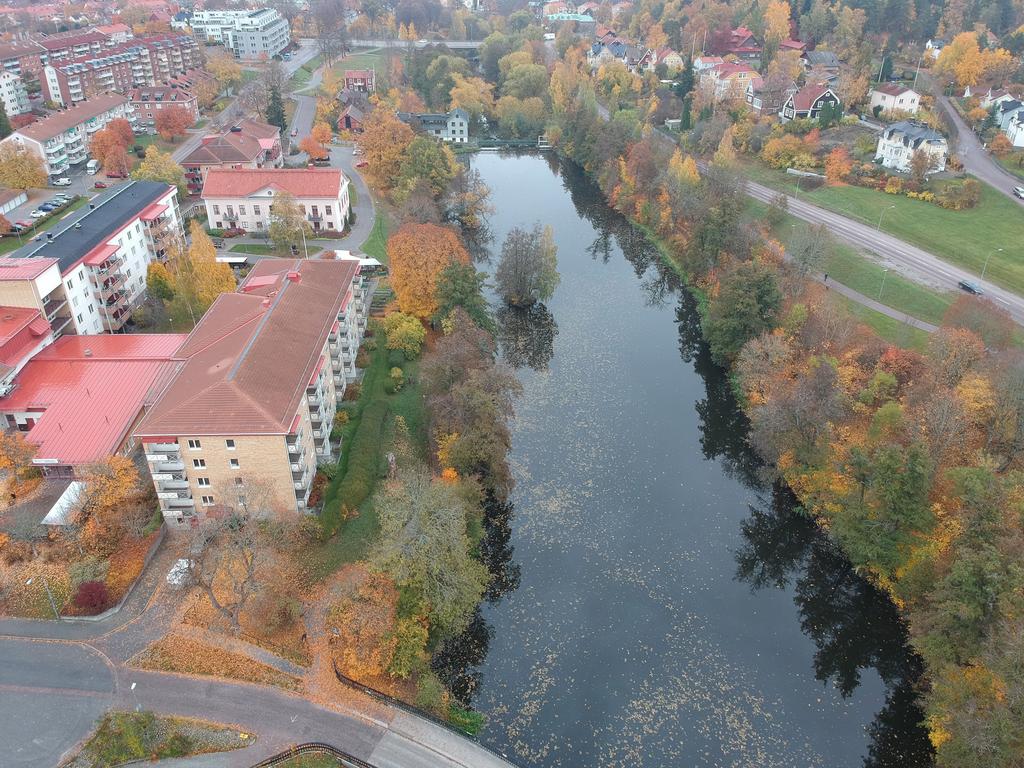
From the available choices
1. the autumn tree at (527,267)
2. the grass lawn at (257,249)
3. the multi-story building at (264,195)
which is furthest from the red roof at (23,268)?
the autumn tree at (527,267)

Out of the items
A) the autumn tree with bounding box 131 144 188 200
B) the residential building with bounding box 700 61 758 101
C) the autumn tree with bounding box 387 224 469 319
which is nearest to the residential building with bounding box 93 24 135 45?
the autumn tree with bounding box 131 144 188 200

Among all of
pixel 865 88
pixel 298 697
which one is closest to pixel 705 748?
pixel 298 697

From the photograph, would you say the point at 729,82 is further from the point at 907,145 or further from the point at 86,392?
the point at 86,392

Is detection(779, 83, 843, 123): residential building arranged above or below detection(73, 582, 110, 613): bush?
above

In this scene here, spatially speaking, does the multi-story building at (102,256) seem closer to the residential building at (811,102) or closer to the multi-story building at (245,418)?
the multi-story building at (245,418)

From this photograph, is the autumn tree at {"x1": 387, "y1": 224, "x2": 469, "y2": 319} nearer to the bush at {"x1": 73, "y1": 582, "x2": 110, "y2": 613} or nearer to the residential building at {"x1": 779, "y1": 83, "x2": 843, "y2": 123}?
the bush at {"x1": 73, "y1": 582, "x2": 110, "y2": 613}
